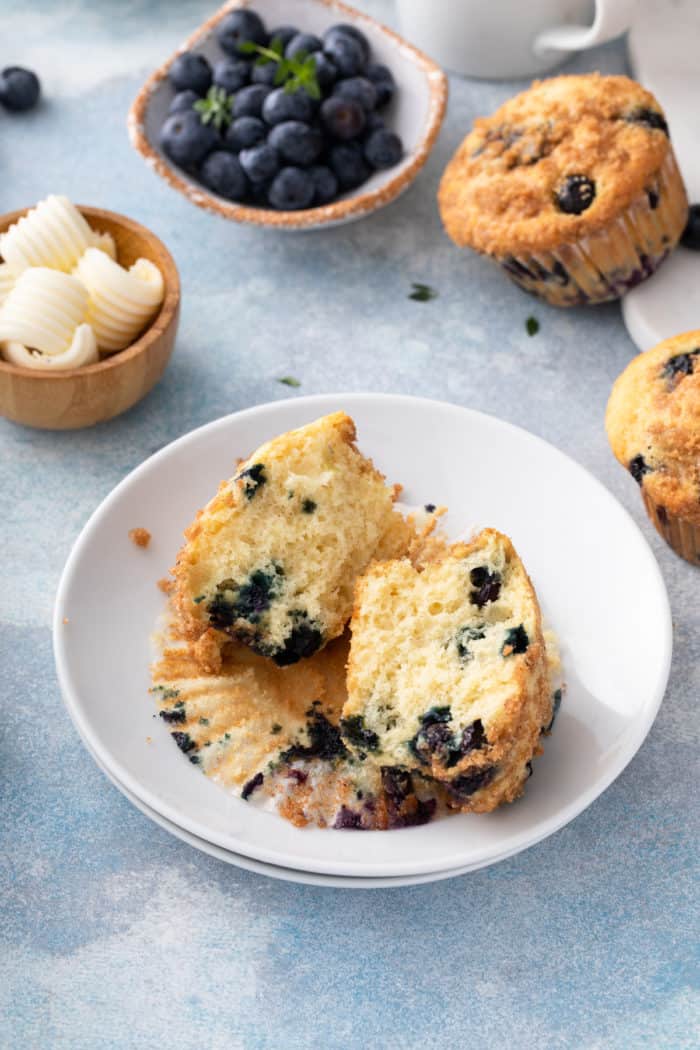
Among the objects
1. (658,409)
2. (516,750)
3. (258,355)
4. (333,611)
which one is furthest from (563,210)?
(516,750)

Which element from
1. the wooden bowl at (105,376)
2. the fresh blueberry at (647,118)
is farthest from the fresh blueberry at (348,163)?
the fresh blueberry at (647,118)

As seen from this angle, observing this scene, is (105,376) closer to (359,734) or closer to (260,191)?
A: (260,191)

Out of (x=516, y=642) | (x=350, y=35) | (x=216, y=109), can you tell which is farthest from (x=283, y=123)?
(x=516, y=642)

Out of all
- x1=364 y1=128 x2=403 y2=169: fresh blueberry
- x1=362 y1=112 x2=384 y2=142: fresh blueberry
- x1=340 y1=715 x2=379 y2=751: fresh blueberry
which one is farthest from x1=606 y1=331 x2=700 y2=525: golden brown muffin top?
x1=362 y1=112 x2=384 y2=142: fresh blueberry

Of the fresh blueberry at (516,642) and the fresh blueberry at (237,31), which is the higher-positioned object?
the fresh blueberry at (237,31)

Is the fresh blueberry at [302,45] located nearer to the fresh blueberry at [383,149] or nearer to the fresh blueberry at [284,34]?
the fresh blueberry at [284,34]

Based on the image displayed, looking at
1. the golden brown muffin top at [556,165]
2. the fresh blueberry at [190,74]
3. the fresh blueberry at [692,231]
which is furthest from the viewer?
the fresh blueberry at [190,74]
